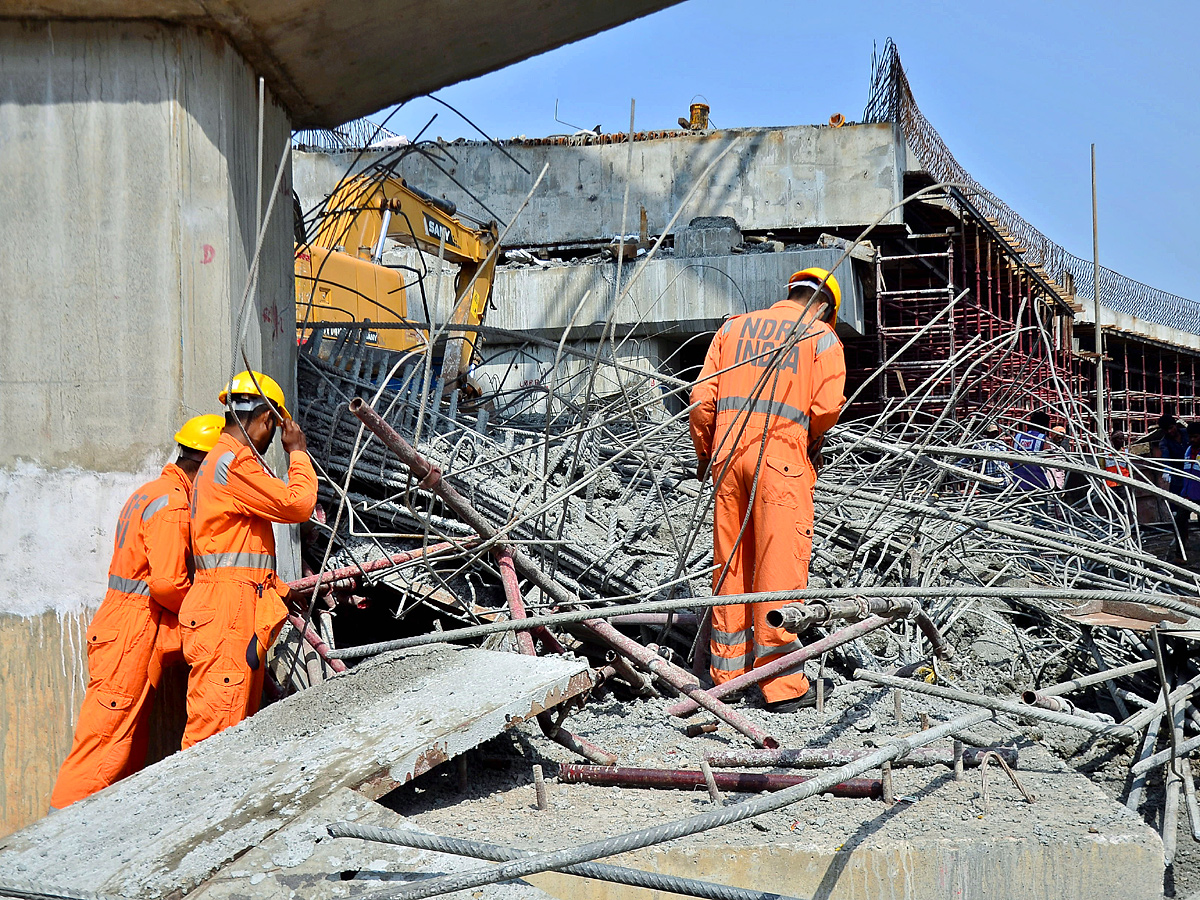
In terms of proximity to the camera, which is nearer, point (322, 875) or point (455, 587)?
point (322, 875)

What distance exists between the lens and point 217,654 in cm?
389

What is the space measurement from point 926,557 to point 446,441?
2772mm

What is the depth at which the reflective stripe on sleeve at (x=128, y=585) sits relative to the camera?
414 centimetres

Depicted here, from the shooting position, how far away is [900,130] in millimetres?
19172

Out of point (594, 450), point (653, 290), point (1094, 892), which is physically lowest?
point (1094, 892)

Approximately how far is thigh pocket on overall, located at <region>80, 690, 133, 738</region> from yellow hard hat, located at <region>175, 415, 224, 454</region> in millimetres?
1026

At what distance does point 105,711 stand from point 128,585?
495mm

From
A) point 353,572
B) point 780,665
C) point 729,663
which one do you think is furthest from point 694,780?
point 353,572

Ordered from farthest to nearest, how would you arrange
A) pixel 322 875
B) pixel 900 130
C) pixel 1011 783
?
1. pixel 900 130
2. pixel 1011 783
3. pixel 322 875

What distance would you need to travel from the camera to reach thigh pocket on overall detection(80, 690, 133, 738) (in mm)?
3992

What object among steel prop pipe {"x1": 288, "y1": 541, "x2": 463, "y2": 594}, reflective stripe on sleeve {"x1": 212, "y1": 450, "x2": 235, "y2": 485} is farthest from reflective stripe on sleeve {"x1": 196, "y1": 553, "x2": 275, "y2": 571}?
steel prop pipe {"x1": 288, "y1": 541, "x2": 463, "y2": 594}

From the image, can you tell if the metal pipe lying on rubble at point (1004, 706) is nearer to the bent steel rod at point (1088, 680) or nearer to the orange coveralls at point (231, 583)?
the bent steel rod at point (1088, 680)

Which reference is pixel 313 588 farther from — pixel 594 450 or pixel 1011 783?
pixel 1011 783

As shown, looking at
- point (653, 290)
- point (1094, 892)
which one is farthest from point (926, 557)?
point (653, 290)
